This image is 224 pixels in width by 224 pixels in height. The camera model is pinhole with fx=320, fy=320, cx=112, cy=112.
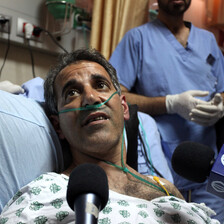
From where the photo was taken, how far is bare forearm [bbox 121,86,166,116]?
1992 millimetres

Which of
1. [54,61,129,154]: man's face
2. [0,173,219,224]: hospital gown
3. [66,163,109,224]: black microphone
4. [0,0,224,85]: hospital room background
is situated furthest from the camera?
[0,0,224,85]: hospital room background

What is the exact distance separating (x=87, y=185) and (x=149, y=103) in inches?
57.0

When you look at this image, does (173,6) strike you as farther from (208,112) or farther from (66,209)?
(66,209)

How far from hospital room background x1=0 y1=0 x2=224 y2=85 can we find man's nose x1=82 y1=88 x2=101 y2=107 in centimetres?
100

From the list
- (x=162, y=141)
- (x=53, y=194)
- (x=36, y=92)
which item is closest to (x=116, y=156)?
(x=53, y=194)

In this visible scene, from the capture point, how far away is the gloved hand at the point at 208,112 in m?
1.93

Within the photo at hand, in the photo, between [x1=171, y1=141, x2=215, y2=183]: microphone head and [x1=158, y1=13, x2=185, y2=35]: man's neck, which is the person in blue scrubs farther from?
[x1=171, y1=141, x2=215, y2=183]: microphone head

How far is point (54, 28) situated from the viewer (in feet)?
7.48

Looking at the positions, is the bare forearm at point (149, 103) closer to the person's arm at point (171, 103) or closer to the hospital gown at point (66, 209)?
the person's arm at point (171, 103)

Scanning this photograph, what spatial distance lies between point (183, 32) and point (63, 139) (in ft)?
4.39

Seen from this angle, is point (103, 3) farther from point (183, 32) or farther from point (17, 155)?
point (17, 155)

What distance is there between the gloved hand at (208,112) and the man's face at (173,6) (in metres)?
0.68

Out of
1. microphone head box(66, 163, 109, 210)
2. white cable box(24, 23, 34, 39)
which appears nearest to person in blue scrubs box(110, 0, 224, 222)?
white cable box(24, 23, 34, 39)

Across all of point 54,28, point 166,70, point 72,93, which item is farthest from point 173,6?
point 72,93
